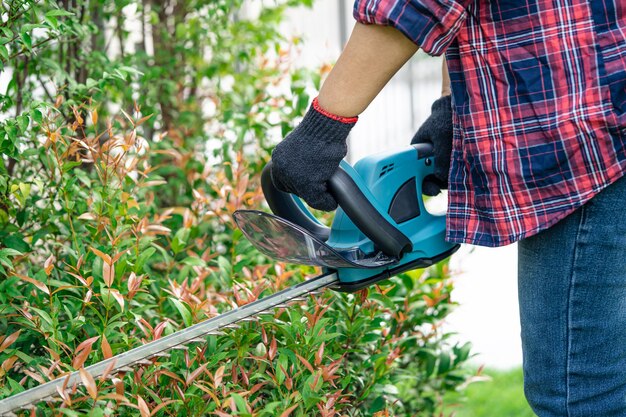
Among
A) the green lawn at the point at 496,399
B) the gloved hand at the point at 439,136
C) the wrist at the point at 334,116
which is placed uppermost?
the wrist at the point at 334,116

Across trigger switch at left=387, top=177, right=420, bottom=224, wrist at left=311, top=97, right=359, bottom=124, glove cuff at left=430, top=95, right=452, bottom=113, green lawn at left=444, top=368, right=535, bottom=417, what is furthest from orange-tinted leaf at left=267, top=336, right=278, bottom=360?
green lawn at left=444, top=368, right=535, bottom=417

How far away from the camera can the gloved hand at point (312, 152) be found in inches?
60.7

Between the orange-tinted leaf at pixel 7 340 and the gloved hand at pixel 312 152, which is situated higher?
the gloved hand at pixel 312 152

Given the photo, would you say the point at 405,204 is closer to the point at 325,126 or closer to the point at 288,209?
the point at 288,209

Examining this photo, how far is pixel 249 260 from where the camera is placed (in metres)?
2.27

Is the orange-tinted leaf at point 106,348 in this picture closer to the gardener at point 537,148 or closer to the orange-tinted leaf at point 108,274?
the orange-tinted leaf at point 108,274

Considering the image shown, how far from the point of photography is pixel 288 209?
1.88 m

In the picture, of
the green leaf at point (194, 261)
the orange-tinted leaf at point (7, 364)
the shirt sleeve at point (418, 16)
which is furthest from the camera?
the green leaf at point (194, 261)

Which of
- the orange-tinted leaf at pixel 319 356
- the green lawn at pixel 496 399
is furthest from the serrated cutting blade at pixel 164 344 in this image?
the green lawn at pixel 496 399

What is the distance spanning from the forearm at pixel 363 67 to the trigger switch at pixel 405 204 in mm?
413

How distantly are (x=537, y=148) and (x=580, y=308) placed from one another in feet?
1.14

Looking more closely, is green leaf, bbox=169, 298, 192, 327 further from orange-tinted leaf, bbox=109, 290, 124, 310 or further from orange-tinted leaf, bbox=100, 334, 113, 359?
orange-tinted leaf, bbox=100, 334, 113, 359

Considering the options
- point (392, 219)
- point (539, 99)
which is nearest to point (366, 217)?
point (392, 219)

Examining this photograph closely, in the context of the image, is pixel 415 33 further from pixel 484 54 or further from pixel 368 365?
pixel 368 365
